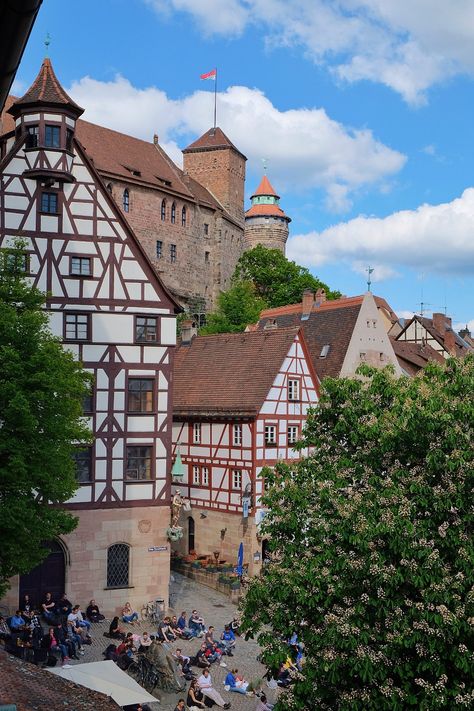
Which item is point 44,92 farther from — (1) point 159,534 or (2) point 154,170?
(2) point 154,170

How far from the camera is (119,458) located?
89.8 feet

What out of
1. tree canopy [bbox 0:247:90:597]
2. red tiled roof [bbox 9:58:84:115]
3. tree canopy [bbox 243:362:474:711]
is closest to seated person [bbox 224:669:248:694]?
tree canopy [bbox 0:247:90:597]

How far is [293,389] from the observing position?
35500 mm

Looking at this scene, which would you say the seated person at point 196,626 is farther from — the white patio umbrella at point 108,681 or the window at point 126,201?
the window at point 126,201

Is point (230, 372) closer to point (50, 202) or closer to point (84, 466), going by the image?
point (84, 466)

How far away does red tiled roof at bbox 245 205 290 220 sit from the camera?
10894cm

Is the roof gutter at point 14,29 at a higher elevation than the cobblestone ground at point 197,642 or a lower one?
higher

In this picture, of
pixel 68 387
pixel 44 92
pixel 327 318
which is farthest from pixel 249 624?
pixel 327 318

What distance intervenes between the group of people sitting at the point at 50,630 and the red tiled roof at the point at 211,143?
79371mm

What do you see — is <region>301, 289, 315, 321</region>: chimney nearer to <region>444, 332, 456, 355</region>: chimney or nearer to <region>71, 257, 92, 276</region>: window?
<region>444, 332, 456, 355</region>: chimney

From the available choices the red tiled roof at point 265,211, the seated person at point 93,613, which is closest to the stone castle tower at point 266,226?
the red tiled roof at point 265,211

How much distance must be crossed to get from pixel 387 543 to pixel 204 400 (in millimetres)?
24371

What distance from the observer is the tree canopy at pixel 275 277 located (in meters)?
73.5

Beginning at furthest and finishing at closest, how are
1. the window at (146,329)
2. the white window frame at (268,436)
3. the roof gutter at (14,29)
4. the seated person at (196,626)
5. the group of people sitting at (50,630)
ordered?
the white window frame at (268,436) < the window at (146,329) < the seated person at (196,626) < the group of people sitting at (50,630) < the roof gutter at (14,29)
